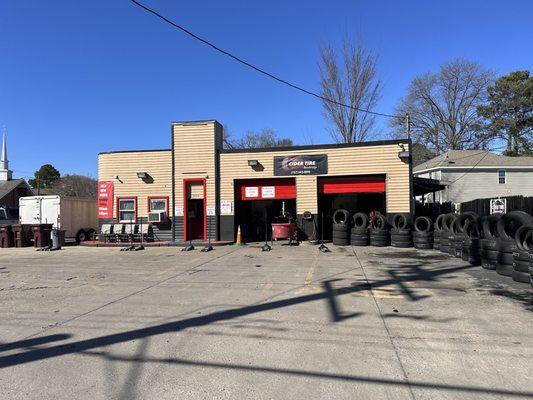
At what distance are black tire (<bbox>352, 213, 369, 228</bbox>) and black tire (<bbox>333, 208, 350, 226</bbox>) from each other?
34cm

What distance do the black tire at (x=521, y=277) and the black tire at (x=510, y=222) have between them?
1.29 meters

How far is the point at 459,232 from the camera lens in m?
14.8

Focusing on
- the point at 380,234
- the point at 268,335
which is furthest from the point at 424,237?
the point at 268,335

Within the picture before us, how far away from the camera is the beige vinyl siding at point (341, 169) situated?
21.0m

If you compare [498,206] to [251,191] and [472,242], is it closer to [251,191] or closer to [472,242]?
[472,242]

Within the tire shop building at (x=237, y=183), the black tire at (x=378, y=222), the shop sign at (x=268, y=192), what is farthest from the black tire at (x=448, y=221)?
the shop sign at (x=268, y=192)

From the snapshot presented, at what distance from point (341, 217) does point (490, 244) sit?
997cm

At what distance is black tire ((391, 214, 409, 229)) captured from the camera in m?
18.5

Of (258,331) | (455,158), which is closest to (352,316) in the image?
(258,331)

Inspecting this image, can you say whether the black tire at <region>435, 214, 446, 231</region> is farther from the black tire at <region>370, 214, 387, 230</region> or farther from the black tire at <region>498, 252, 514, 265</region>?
the black tire at <region>498, 252, 514, 265</region>

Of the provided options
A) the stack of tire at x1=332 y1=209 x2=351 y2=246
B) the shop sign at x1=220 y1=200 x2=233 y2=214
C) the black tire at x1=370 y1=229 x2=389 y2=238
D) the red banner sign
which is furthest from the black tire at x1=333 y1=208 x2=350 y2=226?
the red banner sign

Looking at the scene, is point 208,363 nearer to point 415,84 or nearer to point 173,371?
point 173,371

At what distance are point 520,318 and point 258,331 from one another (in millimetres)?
4014

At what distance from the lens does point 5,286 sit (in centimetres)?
1042
